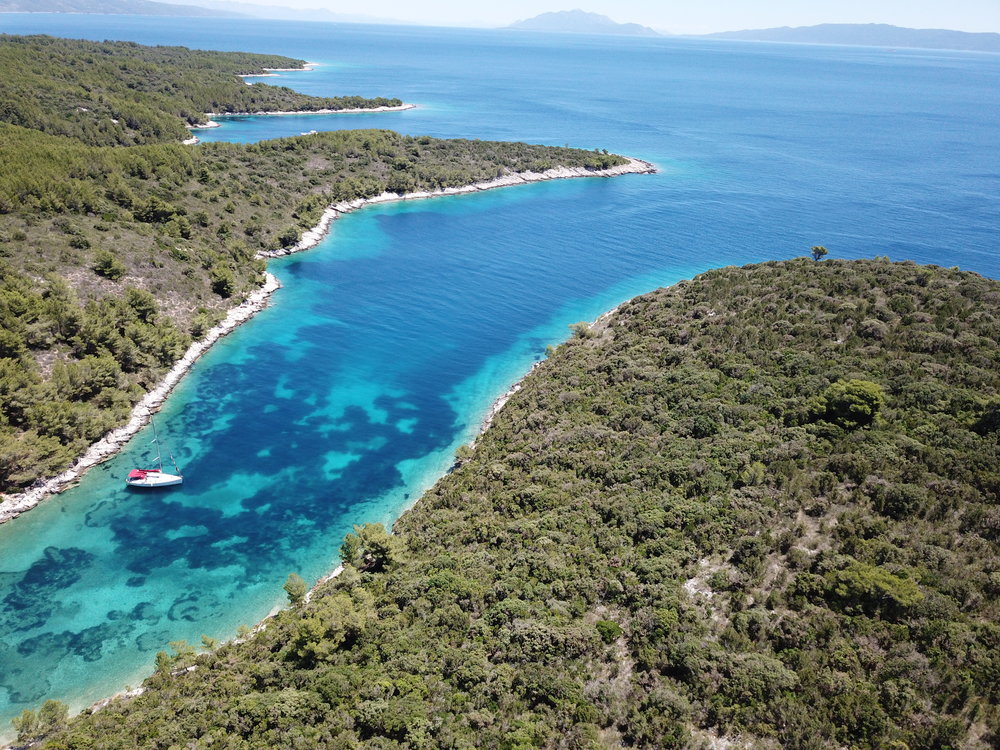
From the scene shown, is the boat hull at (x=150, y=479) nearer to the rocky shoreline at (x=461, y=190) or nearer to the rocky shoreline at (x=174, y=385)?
the rocky shoreline at (x=174, y=385)

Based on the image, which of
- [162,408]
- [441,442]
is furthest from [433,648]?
[162,408]

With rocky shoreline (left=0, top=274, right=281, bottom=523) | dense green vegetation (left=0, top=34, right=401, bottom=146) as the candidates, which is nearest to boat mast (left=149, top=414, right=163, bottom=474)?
rocky shoreline (left=0, top=274, right=281, bottom=523)

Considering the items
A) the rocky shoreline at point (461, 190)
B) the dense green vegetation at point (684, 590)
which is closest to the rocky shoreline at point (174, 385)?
the rocky shoreline at point (461, 190)

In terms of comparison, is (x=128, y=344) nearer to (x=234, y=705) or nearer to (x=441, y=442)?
(x=441, y=442)

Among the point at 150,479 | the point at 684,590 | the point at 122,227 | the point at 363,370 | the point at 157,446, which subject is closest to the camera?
the point at 684,590

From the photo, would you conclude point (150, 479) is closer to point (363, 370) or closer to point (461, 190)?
point (363, 370)

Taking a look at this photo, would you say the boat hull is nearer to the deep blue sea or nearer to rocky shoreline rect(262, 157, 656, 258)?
the deep blue sea

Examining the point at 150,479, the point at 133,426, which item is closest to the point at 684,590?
the point at 150,479
